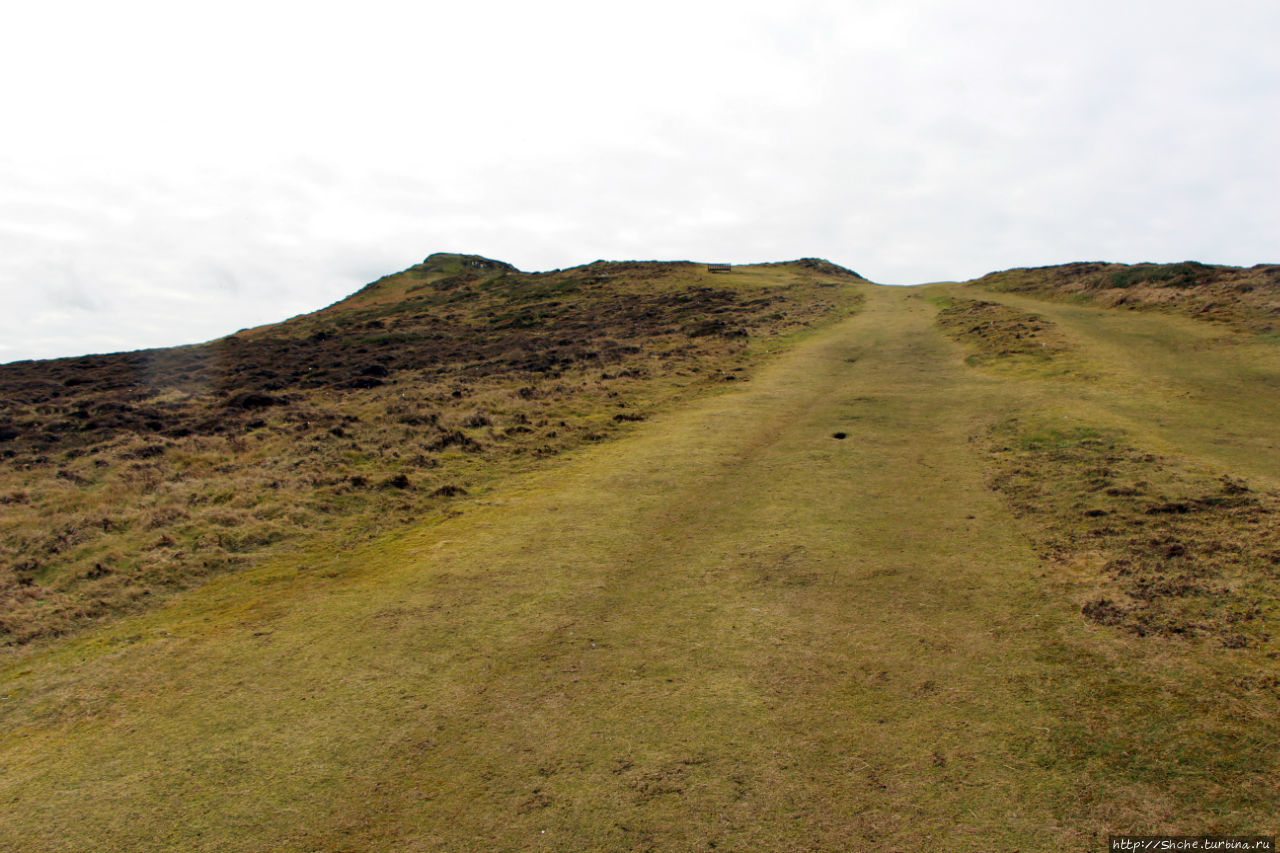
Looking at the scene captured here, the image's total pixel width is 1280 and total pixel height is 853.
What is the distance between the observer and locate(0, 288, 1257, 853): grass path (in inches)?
271

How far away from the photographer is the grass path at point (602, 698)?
6.89 metres

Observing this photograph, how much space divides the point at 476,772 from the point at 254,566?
8.94 meters

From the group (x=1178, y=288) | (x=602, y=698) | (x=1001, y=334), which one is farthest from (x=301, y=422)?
(x=1178, y=288)

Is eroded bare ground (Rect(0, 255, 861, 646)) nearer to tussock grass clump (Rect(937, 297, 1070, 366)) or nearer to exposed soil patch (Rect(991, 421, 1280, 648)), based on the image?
tussock grass clump (Rect(937, 297, 1070, 366))

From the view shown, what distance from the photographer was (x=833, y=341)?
1538 inches

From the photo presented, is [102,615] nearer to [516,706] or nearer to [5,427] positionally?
[516,706]

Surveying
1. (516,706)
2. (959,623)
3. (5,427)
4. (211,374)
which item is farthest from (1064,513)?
(211,374)

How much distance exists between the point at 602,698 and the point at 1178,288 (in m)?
47.0

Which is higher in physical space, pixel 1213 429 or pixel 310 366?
pixel 310 366

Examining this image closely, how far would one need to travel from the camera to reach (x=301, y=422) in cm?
2725

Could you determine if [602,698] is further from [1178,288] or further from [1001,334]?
[1178,288]

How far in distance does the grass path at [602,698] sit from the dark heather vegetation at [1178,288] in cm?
2957

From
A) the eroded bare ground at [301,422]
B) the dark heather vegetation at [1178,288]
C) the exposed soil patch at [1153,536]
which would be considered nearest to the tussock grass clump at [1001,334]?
the dark heather vegetation at [1178,288]

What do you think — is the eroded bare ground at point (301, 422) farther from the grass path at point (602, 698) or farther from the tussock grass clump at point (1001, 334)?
the tussock grass clump at point (1001, 334)
